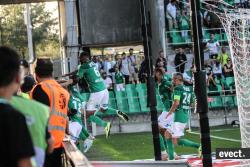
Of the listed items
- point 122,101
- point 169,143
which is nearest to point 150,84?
point 169,143

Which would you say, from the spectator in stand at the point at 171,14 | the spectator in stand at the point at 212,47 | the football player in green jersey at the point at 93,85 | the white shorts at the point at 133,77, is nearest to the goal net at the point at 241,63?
the football player in green jersey at the point at 93,85

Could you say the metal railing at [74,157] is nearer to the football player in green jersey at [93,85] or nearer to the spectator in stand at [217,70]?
the football player in green jersey at [93,85]

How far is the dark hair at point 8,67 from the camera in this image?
3549mm

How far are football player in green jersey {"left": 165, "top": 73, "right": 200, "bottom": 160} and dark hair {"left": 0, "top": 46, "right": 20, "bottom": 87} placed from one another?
31.8 feet

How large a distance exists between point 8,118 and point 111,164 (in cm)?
551

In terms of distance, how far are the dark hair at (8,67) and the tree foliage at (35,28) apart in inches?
2935

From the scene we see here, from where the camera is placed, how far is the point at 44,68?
6.72 metres

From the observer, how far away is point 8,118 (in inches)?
135

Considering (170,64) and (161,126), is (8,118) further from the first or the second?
(170,64)

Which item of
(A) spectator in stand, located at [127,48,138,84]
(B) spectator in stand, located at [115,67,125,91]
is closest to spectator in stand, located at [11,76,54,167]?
(B) spectator in stand, located at [115,67,125,91]

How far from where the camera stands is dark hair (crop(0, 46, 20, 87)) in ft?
11.6

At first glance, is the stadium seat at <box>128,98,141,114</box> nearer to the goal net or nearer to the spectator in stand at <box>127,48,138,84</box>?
the spectator in stand at <box>127,48,138,84</box>

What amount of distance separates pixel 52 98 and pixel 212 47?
19938 mm

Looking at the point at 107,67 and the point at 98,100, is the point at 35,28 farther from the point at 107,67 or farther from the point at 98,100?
the point at 98,100
